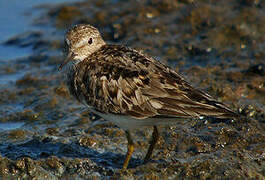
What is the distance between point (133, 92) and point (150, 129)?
1.56m

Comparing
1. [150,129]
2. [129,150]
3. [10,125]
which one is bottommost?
[10,125]

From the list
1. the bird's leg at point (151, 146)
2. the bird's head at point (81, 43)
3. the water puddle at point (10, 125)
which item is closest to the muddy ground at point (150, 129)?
the water puddle at point (10, 125)

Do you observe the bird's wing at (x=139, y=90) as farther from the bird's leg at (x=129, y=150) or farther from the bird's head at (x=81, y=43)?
the bird's leg at (x=129, y=150)

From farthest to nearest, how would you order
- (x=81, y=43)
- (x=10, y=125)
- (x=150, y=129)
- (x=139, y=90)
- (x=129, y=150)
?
(x=10, y=125)
(x=150, y=129)
(x=81, y=43)
(x=129, y=150)
(x=139, y=90)

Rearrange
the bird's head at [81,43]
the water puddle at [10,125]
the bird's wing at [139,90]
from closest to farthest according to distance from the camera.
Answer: the bird's wing at [139,90] < the bird's head at [81,43] < the water puddle at [10,125]

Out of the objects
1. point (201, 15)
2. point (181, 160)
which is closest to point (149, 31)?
point (201, 15)

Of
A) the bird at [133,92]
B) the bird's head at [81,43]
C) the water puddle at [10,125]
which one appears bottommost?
the water puddle at [10,125]

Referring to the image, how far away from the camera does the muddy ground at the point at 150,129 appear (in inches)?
240

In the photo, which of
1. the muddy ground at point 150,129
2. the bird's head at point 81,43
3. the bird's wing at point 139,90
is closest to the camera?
the bird's wing at point 139,90

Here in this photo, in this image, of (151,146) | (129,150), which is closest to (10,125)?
(129,150)

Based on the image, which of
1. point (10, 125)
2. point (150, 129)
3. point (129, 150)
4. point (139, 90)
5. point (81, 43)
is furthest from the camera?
point (10, 125)

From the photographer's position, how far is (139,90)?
18.7 ft

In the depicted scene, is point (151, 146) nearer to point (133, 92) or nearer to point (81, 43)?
point (133, 92)

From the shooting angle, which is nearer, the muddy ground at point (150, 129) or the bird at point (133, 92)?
the bird at point (133, 92)
